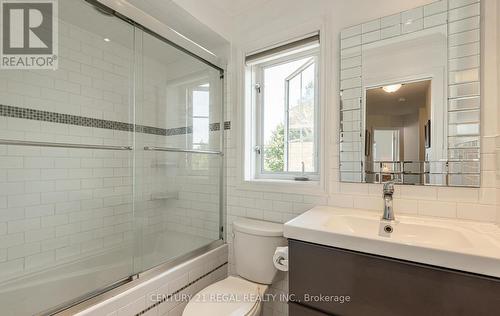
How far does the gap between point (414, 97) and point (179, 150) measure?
5.40 feet

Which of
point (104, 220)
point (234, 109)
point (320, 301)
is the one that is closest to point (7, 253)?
point (104, 220)

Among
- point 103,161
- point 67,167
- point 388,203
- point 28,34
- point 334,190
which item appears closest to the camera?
point 388,203

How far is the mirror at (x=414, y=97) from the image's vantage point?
3.65ft

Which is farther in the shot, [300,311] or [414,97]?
[414,97]

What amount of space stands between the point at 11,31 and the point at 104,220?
1422mm

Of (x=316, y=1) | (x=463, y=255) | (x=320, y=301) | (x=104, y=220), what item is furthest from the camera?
(x=104, y=220)

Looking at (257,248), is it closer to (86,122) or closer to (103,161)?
(103,161)

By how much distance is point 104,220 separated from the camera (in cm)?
190

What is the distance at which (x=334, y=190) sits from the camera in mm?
1438

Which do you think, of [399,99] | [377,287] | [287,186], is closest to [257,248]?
[287,186]

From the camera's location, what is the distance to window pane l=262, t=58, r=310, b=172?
193 cm

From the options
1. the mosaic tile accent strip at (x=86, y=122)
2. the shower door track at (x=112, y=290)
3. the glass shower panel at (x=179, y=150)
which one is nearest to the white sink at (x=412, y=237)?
the shower door track at (x=112, y=290)

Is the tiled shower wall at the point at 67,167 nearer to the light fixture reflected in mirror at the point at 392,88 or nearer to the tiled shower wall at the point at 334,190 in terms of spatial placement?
the tiled shower wall at the point at 334,190

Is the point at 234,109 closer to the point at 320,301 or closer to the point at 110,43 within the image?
the point at 110,43
